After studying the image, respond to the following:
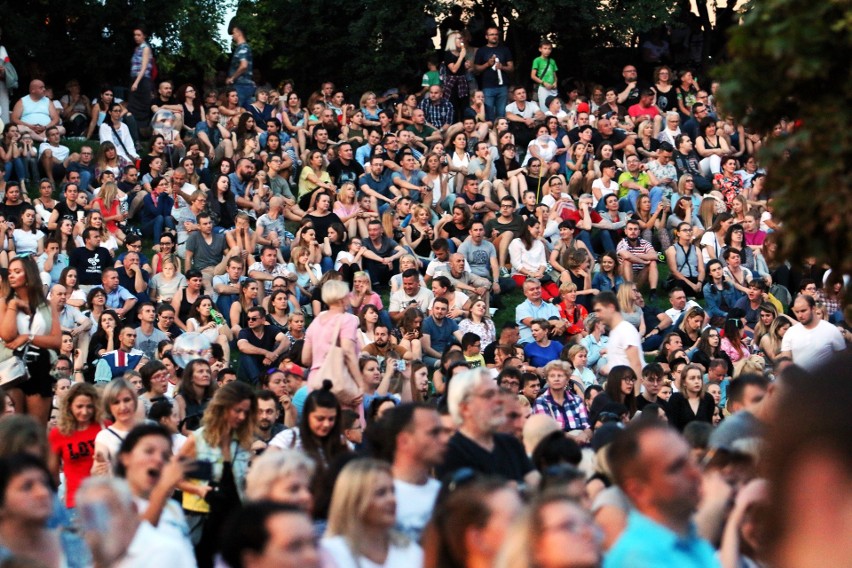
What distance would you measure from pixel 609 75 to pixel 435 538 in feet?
79.1

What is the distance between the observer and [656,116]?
79.5 ft

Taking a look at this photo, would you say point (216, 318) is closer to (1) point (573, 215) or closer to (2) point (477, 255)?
(2) point (477, 255)

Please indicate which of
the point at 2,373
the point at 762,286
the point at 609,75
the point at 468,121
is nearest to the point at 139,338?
the point at 2,373

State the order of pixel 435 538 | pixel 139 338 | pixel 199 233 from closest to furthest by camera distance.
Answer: pixel 435 538, pixel 139 338, pixel 199 233

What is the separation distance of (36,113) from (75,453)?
13766mm

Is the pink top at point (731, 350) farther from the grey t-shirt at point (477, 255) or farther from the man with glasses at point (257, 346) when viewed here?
the man with glasses at point (257, 346)

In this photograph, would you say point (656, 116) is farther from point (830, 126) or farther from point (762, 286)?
point (830, 126)

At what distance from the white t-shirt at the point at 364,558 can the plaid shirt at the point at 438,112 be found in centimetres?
1969

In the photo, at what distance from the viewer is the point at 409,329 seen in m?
15.3

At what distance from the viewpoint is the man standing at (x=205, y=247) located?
1738 centimetres

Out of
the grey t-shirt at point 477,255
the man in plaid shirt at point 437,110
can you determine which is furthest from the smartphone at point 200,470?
the man in plaid shirt at point 437,110

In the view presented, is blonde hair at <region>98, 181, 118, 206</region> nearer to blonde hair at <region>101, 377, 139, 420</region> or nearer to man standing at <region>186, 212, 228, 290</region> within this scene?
man standing at <region>186, 212, 228, 290</region>

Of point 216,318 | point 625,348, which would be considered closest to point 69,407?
point 625,348

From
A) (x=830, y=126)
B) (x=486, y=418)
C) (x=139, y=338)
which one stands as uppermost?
(x=139, y=338)
